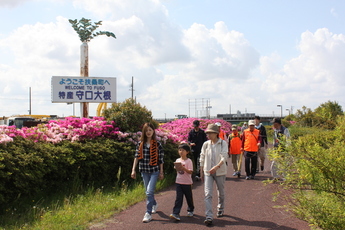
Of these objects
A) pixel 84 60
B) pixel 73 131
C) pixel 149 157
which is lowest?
pixel 149 157

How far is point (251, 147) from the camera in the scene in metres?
10.2

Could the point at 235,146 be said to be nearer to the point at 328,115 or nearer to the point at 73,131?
the point at 73,131

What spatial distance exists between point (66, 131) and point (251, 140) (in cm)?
515

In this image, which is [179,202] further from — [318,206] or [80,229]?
[318,206]

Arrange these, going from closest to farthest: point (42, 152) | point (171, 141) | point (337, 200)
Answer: point (337, 200) → point (42, 152) → point (171, 141)

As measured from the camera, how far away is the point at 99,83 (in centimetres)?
1559

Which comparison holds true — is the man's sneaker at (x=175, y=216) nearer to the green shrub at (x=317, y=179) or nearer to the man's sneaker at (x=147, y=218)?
the man's sneaker at (x=147, y=218)

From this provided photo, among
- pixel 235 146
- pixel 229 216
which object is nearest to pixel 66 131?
pixel 229 216

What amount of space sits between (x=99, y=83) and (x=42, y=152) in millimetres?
8316

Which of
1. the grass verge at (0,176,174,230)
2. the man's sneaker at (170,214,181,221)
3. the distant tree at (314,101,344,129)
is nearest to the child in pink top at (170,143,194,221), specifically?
the man's sneaker at (170,214,181,221)

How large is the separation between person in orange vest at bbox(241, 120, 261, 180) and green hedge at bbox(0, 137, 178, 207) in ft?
7.34

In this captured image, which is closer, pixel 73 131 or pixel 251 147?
pixel 73 131

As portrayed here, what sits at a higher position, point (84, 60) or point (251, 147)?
point (84, 60)

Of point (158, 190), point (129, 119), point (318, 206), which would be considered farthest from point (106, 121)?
point (318, 206)
